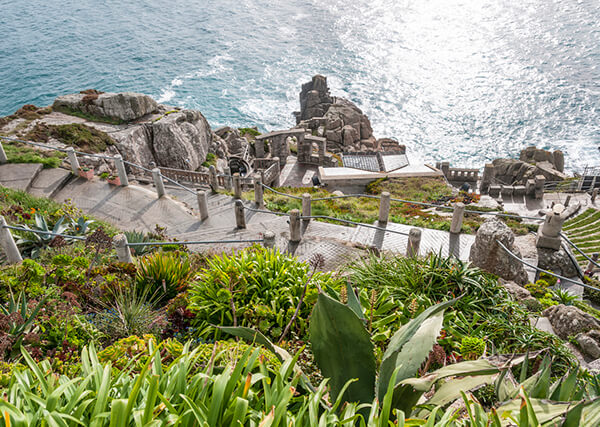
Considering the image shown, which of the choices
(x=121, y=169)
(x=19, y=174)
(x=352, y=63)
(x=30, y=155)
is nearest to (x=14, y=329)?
(x=121, y=169)

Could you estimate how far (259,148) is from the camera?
33250 millimetres

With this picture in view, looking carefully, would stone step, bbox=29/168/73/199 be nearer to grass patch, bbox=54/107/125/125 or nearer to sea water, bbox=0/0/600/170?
grass patch, bbox=54/107/125/125

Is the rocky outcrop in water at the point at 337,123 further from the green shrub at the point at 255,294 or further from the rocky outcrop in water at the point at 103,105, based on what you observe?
the green shrub at the point at 255,294

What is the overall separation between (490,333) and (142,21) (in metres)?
122

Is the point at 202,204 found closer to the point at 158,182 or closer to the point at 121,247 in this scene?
the point at 158,182

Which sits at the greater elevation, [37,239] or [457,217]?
[37,239]

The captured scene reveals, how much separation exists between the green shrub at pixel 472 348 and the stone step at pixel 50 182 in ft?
45.7

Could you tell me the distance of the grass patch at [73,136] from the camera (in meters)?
18.6

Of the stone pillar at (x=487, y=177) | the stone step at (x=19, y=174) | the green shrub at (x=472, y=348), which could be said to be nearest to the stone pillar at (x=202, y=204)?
the stone step at (x=19, y=174)

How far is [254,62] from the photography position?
83.0 m

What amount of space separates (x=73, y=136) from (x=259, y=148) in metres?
16.4

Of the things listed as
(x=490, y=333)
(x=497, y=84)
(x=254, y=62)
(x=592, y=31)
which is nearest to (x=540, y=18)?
(x=592, y=31)

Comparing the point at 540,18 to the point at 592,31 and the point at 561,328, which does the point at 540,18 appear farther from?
the point at 561,328

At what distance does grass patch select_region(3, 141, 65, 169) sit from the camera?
14.1 m
